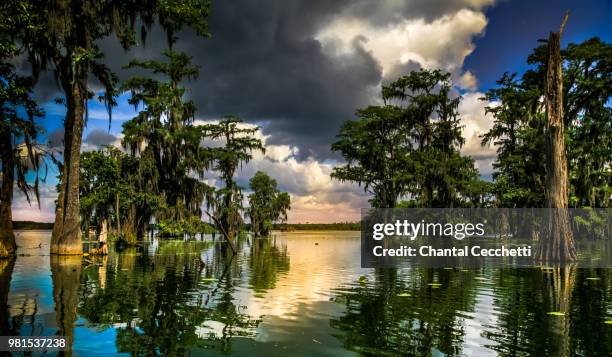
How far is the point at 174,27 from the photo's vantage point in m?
24.4

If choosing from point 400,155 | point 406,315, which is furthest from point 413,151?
point 406,315

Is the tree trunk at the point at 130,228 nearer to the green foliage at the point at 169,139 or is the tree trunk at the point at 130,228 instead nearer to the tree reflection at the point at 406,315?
the green foliage at the point at 169,139

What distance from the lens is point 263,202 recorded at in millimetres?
78688

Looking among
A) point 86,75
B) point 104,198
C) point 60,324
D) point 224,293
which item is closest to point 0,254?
point 86,75

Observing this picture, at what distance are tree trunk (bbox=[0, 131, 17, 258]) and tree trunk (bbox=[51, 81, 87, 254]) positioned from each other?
2.17 meters

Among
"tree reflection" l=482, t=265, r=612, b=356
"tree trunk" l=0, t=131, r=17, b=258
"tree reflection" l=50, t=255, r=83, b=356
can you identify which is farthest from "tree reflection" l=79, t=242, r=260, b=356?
"tree trunk" l=0, t=131, r=17, b=258

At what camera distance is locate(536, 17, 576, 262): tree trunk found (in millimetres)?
21391

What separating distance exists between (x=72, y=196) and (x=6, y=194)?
140 inches

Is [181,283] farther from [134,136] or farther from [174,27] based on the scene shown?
[134,136]

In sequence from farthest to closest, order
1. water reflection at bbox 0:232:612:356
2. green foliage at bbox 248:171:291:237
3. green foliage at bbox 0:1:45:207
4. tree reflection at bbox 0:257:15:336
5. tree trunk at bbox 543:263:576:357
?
green foliage at bbox 248:171:291:237, green foliage at bbox 0:1:45:207, tree reflection at bbox 0:257:15:336, tree trunk at bbox 543:263:576:357, water reflection at bbox 0:232:612:356

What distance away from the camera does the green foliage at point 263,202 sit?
3068 inches

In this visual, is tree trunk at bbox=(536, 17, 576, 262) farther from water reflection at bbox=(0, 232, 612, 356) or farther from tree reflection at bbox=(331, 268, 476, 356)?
tree reflection at bbox=(331, 268, 476, 356)

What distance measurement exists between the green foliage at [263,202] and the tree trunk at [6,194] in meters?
53.9

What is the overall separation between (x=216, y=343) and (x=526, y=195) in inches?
1425
